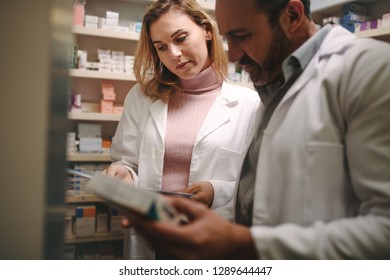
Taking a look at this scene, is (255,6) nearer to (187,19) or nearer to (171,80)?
(187,19)

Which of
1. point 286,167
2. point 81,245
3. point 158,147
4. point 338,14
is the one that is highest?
point 338,14

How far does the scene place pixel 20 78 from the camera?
0.52 m

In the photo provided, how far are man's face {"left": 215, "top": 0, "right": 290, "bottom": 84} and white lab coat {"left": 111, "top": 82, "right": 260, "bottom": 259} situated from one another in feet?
1.24

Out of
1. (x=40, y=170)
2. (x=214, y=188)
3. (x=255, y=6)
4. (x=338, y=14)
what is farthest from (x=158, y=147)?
(x=338, y=14)

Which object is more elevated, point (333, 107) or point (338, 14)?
point (338, 14)

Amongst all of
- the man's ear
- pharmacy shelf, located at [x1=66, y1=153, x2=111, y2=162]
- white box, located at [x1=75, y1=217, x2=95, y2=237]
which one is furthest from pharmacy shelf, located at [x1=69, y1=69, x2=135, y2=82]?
the man's ear

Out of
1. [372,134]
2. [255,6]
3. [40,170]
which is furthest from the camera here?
[255,6]

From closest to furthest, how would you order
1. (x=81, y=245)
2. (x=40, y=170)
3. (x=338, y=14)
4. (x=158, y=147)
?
(x=40, y=170) < (x=158, y=147) < (x=81, y=245) < (x=338, y=14)

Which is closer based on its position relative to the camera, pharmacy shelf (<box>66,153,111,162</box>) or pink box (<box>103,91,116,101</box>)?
pharmacy shelf (<box>66,153,111,162</box>)

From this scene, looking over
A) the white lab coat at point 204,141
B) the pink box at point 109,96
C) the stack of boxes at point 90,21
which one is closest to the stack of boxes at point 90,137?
the pink box at point 109,96

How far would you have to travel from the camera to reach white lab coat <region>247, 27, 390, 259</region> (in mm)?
643

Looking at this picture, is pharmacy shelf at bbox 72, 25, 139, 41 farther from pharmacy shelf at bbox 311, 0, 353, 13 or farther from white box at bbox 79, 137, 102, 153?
pharmacy shelf at bbox 311, 0, 353, 13

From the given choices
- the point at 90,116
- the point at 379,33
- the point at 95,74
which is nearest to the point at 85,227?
the point at 90,116

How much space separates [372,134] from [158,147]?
926mm
